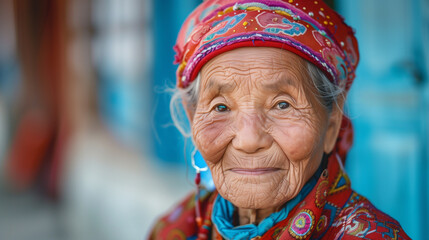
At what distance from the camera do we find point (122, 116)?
718 cm

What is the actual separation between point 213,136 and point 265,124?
207 mm

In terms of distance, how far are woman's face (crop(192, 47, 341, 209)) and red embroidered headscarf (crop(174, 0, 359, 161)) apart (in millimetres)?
51

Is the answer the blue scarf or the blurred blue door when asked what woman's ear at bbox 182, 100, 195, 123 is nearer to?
the blue scarf

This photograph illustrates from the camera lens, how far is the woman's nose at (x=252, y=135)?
144 centimetres

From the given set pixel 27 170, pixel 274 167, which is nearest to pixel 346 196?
pixel 274 167

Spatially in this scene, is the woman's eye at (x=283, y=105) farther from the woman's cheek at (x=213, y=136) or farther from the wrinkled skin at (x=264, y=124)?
the woman's cheek at (x=213, y=136)

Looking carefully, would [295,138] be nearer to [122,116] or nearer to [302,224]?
[302,224]

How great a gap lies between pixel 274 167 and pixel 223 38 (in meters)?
0.50

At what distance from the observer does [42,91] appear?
27.2ft

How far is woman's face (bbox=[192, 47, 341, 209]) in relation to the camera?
1460mm

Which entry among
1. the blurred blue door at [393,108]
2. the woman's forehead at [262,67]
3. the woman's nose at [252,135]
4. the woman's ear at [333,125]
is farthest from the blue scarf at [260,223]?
the blurred blue door at [393,108]

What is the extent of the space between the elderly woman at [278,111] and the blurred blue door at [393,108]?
43.7 inches

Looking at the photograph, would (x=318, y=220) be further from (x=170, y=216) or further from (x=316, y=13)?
(x=170, y=216)

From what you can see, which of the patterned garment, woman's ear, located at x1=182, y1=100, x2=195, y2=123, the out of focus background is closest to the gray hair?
woman's ear, located at x1=182, y1=100, x2=195, y2=123
